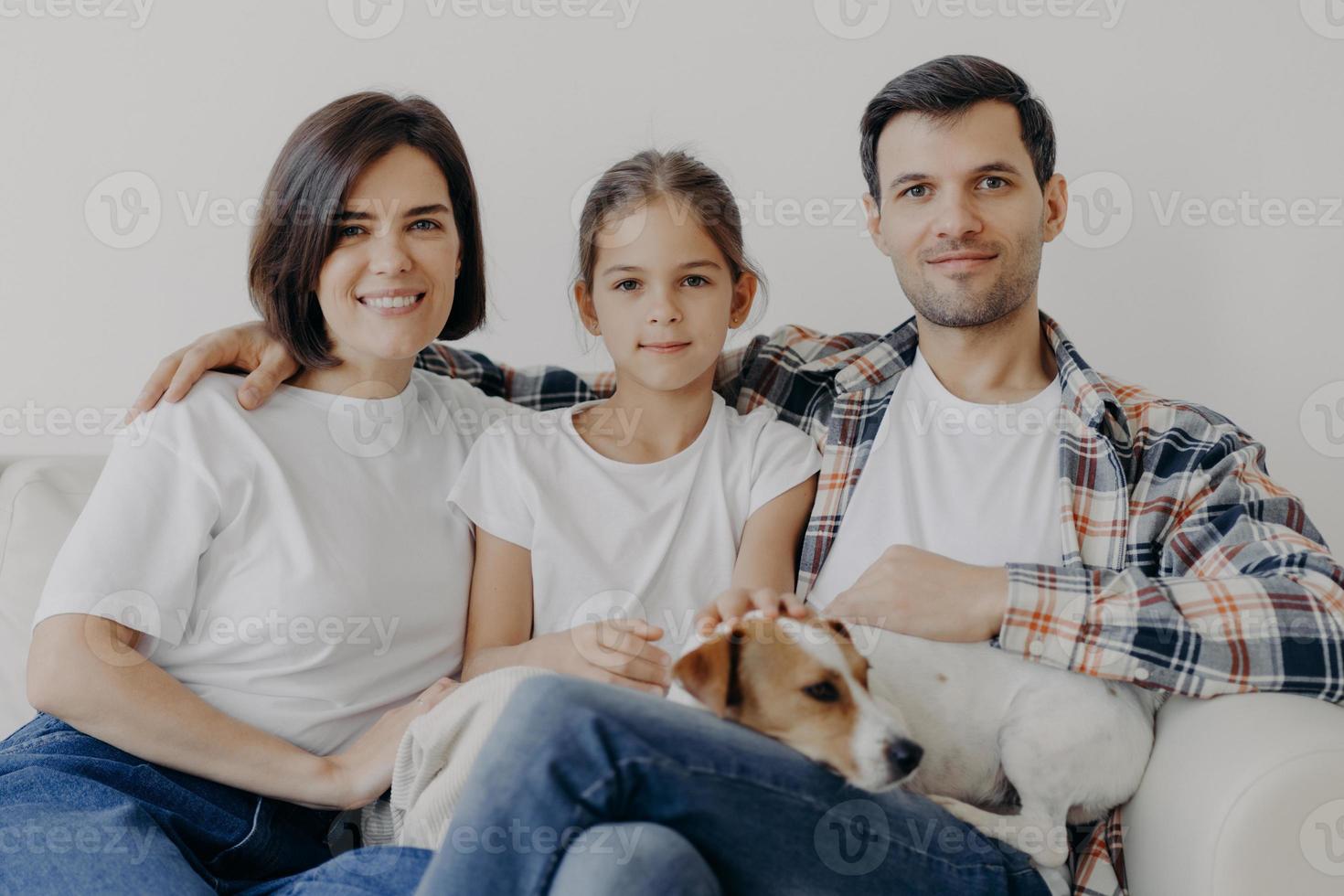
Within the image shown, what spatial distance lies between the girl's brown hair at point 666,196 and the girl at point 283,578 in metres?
0.23

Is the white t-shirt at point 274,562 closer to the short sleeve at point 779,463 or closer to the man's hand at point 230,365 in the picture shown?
the man's hand at point 230,365

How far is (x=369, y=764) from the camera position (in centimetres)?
173

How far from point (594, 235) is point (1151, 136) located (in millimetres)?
1383

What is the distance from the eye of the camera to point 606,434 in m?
2.13

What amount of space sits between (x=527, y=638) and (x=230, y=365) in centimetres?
71

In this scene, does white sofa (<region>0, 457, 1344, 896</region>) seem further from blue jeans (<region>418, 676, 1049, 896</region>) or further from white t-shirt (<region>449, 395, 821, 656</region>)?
white t-shirt (<region>449, 395, 821, 656</region>)

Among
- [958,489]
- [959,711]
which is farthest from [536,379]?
[959,711]

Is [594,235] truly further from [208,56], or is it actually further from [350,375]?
[208,56]

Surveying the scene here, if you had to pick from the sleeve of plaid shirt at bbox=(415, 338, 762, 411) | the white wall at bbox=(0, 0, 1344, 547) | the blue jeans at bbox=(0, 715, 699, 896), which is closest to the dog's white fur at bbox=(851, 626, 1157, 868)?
the blue jeans at bbox=(0, 715, 699, 896)

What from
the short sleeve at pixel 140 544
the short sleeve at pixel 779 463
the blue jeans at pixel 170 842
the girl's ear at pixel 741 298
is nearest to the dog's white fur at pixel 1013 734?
the short sleeve at pixel 779 463

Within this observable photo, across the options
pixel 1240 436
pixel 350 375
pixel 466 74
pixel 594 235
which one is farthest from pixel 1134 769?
pixel 466 74

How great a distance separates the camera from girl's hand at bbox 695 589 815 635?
5.24ft

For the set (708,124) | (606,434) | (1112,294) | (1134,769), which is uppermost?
(708,124)

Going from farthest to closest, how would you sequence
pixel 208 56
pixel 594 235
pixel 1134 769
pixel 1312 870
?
1. pixel 208 56
2. pixel 594 235
3. pixel 1134 769
4. pixel 1312 870
